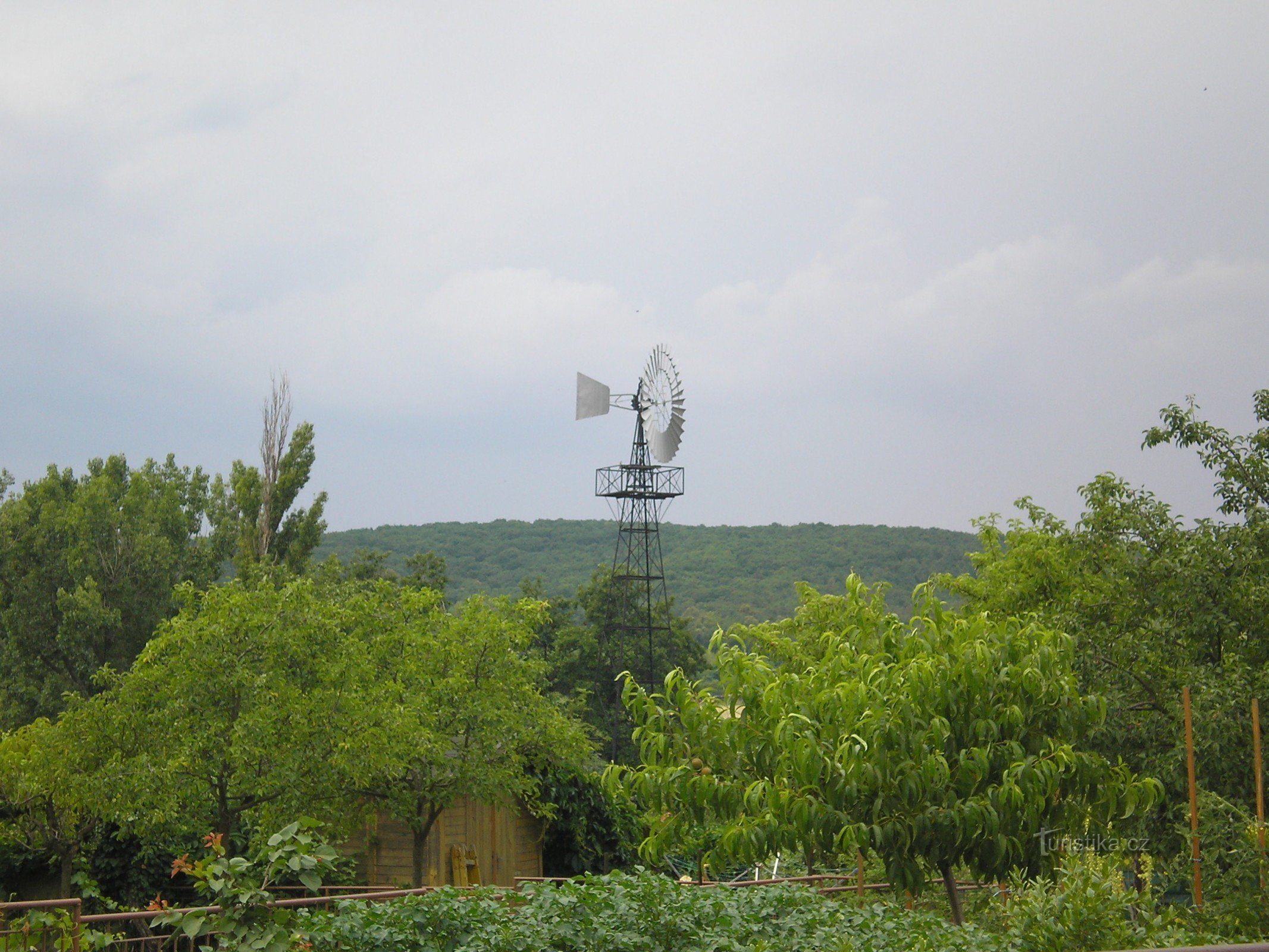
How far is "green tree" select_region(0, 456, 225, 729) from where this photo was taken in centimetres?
3167

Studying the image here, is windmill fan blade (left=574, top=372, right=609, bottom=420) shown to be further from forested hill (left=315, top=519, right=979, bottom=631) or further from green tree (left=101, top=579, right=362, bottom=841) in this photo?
forested hill (left=315, top=519, right=979, bottom=631)

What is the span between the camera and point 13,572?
108 feet

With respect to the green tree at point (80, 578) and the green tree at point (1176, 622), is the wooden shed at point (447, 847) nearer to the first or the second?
the green tree at point (1176, 622)

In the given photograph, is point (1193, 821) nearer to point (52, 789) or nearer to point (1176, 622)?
point (1176, 622)

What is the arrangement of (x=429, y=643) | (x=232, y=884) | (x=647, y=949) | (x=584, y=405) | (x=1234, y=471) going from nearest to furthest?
(x=232, y=884), (x=647, y=949), (x=1234, y=471), (x=429, y=643), (x=584, y=405)

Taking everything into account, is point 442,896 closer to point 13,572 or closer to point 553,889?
point 553,889

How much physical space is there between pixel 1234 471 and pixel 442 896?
38.7ft

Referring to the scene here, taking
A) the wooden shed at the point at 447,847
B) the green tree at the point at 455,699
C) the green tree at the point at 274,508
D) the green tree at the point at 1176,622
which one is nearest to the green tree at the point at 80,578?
the green tree at the point at 274,508

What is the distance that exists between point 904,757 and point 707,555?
229 ft

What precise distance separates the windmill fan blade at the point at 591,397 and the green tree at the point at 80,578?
12.0 metres

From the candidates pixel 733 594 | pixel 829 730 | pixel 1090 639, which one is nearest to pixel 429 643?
pixel 1090 639

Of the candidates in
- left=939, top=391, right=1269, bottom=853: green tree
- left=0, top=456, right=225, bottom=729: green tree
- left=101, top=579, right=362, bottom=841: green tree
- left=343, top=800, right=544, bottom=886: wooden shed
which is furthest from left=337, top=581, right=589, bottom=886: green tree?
left=0, top=456, right=225, bottom=729: green tree

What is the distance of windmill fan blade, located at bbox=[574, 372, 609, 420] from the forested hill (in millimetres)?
26668

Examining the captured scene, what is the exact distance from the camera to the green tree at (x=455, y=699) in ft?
59.8
